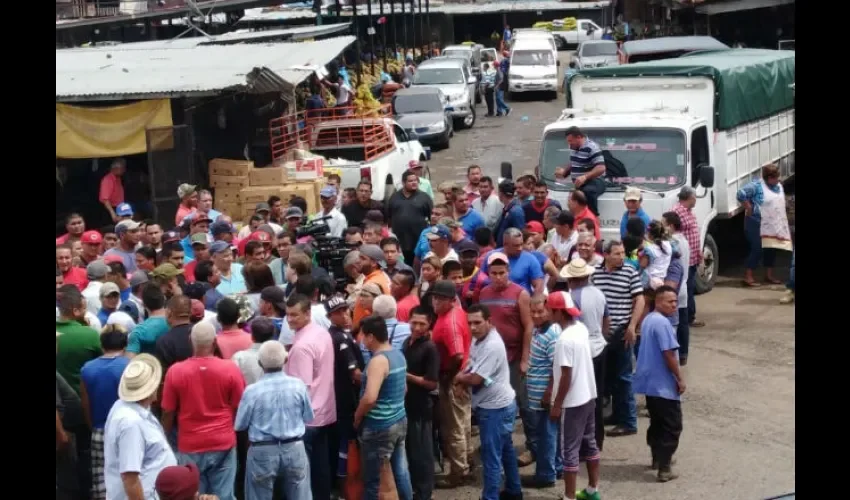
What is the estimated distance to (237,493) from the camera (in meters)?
→ 8.82

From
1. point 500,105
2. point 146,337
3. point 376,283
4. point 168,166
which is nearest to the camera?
point 146,337

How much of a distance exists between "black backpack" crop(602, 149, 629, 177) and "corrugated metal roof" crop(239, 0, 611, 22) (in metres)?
36.8

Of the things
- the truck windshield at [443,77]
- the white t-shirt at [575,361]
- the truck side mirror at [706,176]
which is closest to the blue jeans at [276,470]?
the white t-shirt at [575,361]

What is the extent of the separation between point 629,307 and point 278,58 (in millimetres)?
11471

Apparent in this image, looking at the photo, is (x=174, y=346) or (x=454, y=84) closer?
(x=174, y=346)

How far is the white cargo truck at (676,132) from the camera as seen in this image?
14.0 meters

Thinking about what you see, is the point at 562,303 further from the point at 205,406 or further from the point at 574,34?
the point at 574,34

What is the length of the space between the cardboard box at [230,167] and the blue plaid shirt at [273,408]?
9.64m

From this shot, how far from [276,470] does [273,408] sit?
0.45 m

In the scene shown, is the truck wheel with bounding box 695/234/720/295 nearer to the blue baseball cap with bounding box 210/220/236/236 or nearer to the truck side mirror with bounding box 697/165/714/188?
the truck side mirror with bounding box 697/165/714/188

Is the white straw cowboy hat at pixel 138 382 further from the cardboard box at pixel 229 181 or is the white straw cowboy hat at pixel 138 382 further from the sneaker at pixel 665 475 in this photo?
the cardboard box at pixel 229 181

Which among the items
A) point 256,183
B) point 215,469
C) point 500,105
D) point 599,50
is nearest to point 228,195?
Answer: point 256,183

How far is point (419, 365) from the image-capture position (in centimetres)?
855

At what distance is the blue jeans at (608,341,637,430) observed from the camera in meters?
10.3
